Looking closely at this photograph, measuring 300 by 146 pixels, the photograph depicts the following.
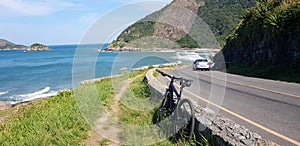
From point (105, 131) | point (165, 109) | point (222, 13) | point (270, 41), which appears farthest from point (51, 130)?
point (222, 13)

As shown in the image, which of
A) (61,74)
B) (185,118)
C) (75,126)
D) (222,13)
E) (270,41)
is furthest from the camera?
(222,13)

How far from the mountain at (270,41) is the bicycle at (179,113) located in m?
10.8

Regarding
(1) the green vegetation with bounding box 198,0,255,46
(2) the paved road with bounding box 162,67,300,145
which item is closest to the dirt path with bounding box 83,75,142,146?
(2) the paved road with bounding box 162,67,300,145

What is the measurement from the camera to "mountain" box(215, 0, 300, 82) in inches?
717

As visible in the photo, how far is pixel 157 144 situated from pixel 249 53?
72.7 feet

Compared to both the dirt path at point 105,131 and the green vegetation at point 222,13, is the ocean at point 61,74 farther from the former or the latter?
the green vegetation at point 222,13

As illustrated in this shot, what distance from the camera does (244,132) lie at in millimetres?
4754

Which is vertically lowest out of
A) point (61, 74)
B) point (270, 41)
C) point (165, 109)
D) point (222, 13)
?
point (61, 74)

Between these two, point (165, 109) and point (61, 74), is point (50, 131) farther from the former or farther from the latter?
point (61, 74)

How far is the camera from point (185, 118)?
6387mm

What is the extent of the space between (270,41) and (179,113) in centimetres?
1741

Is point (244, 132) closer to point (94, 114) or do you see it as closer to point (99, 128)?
point (99, 128)

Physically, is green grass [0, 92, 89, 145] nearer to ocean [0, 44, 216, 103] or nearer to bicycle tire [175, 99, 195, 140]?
ocean [0, 44, 216, 103]

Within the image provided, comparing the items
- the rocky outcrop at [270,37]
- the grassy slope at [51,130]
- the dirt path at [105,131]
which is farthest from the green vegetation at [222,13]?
the grassy slope at [51,130]
